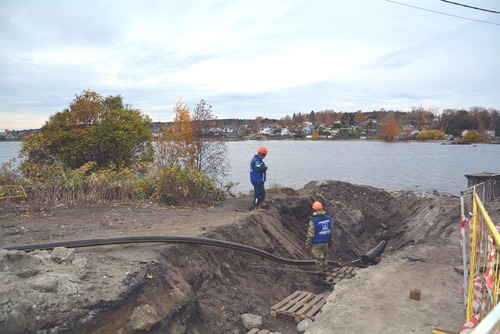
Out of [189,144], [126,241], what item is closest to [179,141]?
[189,144]

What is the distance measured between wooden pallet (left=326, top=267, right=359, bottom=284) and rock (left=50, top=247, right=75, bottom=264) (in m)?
6.05

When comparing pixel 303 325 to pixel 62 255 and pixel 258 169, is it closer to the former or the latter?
pixel 62 255

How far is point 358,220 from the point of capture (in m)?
16.0

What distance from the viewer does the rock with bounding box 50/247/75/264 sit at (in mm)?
6023

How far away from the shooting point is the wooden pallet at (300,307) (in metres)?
7.09

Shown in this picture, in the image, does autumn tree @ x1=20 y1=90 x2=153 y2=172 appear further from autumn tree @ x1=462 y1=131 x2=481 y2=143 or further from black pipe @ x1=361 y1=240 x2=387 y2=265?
autumn tree @ x1=462 y1=131 x2=481 y2=143

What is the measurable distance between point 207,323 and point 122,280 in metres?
1.71

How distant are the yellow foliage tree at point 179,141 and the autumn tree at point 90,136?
3019mm

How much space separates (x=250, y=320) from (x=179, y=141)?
1606 centimetres

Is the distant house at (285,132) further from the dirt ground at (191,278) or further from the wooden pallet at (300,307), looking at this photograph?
the wooden pallet at (300,307)

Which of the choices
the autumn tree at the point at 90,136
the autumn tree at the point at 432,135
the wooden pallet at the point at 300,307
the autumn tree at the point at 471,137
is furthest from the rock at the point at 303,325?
the autumn tree at the point at 432,135

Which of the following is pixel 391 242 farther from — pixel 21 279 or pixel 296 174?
pixel 296 174

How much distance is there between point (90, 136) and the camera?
16.4 meters

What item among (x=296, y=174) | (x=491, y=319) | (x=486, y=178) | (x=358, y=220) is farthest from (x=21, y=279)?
(x=296, y=174)
